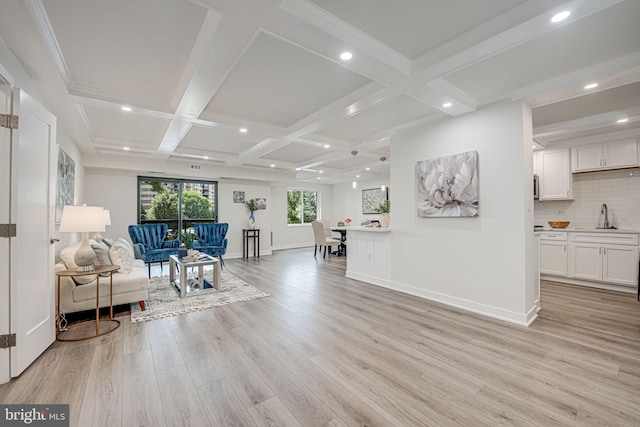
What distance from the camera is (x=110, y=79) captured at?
2.81 m

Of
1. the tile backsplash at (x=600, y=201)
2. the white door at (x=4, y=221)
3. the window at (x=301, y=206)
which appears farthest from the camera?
the window at (x=301, y=206)

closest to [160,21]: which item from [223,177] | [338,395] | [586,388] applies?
[338,395]

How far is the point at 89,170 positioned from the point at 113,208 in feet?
3.06

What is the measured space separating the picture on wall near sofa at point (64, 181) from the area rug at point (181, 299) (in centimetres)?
158

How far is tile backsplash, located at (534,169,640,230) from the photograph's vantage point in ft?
14.5

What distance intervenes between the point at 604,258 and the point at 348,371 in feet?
15.4

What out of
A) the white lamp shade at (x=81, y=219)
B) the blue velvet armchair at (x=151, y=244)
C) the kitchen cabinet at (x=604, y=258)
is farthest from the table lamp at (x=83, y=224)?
the kitchen cabinet at (x=604, y=258)

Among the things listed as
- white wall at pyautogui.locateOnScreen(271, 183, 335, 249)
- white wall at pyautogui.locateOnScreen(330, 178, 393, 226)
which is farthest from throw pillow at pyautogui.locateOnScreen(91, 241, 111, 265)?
white wall at pyautogui.locateOnScreen(330, 178, 393, 226)

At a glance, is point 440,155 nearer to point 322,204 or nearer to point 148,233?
point 148,233

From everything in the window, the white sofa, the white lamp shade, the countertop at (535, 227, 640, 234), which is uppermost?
the window

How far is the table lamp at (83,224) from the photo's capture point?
2752mm

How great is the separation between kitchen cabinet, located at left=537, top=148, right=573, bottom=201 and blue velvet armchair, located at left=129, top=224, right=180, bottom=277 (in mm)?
7325

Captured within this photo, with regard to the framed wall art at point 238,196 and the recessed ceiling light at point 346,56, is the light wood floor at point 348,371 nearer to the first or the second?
the recessed ceiling light at point 346,56

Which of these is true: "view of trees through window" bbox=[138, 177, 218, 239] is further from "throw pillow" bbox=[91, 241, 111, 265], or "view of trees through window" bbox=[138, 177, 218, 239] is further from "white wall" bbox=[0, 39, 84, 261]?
"throw pillow" bbox=[91, 241, 111, 265]
